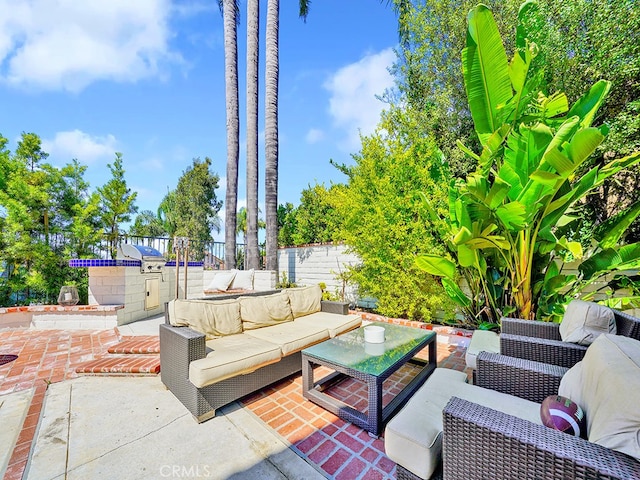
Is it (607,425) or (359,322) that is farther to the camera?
(359,322)

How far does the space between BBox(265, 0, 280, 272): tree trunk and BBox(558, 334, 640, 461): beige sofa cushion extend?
656 cm

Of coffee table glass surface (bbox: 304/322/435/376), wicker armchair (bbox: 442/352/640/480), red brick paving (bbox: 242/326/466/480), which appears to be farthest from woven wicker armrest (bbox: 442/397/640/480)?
coffee table glass surface (bbox: 304/322/435/376)

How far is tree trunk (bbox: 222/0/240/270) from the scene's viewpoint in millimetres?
7461

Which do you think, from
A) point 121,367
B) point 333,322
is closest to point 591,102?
point 333,322

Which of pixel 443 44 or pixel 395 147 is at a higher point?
A: pixel 443 44

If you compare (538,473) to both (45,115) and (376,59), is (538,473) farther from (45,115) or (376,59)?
(45,115)

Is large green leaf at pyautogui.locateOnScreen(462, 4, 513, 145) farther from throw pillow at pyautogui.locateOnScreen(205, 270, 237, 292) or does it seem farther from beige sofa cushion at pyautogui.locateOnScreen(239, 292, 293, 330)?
throw pillow at pyautogui.locateOnScreen(205, 270, 237, 292)

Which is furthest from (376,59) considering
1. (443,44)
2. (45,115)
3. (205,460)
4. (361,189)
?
(205,460)

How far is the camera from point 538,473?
109cm

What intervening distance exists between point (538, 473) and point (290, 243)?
916cm

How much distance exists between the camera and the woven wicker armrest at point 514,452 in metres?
0.97

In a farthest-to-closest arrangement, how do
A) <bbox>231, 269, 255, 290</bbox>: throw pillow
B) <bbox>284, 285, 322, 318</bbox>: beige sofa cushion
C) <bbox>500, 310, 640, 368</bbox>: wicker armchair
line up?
<bbox>231, 269, 255, 290</bbox>: throw pillow < <bbox>284, 285, 322, 318</bbox>: beige sofa cushion < <bbox>500, 310, 640, 368</bbox>: wicker armchair

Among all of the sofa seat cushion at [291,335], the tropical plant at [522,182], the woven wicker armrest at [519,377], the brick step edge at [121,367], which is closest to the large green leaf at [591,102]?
the tropical plant at [522,182]

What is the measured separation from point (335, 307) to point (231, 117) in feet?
20.8
